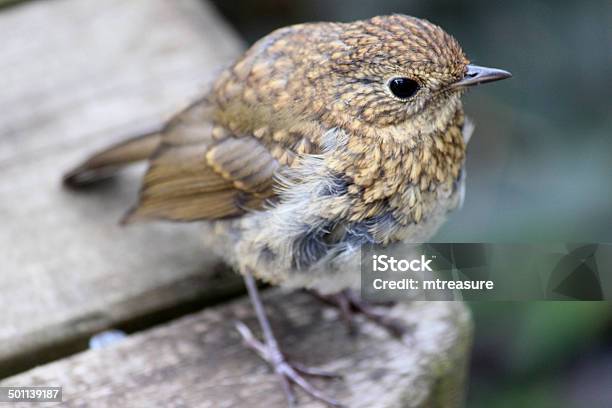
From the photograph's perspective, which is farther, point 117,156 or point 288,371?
point 117,156

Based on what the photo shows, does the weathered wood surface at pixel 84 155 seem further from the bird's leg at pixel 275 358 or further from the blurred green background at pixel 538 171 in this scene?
the blurred green background at pixel 538 171

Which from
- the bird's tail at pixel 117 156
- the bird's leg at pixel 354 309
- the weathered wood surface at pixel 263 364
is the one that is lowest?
the weathered wood surface at pixel 263 364

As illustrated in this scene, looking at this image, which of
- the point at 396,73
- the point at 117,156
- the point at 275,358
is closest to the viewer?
the point at 396,73

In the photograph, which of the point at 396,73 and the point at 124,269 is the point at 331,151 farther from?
the point at 124,269

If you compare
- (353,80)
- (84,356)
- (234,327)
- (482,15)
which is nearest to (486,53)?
(482,15)

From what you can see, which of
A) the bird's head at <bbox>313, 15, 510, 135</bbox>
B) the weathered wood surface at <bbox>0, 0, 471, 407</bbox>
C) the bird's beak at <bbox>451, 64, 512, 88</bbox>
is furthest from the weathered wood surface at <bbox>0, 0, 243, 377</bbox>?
the bird's beak at <bbox>451, 64, 512, 88</bbox>

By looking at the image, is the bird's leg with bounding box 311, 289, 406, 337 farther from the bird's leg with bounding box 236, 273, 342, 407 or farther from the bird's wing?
the bird's wing

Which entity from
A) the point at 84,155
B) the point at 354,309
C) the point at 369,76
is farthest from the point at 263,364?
the point at 84,155

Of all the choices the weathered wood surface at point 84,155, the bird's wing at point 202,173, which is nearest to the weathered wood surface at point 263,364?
the weathered wood surface at point 84,155
